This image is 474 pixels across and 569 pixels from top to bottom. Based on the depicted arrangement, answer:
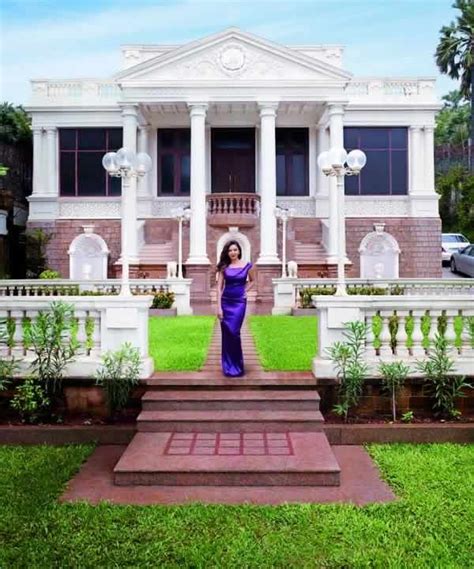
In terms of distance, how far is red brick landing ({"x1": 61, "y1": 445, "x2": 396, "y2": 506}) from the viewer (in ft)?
15.7

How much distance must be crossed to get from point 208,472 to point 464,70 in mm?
32064

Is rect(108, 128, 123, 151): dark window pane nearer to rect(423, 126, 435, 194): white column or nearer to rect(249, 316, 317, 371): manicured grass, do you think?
rect(423, 126, 435, 194): white column

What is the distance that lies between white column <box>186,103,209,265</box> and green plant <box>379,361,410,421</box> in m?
14.9

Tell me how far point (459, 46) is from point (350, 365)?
2998cm

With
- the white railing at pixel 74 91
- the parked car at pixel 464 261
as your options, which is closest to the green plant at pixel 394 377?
the parked car at pixel 464 261

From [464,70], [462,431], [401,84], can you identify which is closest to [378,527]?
[462,431]

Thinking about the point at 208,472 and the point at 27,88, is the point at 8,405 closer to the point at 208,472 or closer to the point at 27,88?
the point at 208,472

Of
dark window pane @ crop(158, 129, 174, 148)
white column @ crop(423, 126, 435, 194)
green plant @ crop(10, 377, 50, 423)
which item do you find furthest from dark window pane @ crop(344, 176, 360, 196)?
green plant @ crop(10, 377, 50, 423)

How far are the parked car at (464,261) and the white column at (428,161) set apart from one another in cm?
290

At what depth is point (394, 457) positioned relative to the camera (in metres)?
5.86

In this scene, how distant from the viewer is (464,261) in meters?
25.5

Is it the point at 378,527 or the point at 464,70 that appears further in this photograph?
the point at 464,70

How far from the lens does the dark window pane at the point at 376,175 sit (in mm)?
25625

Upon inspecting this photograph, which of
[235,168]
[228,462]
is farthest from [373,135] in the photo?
[228,462]
